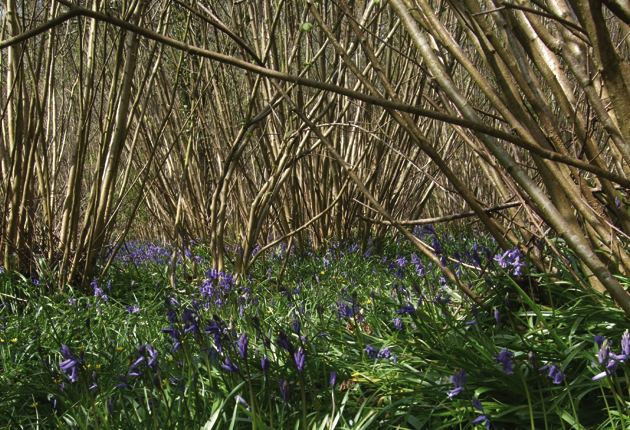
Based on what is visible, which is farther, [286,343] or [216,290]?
[216,290]

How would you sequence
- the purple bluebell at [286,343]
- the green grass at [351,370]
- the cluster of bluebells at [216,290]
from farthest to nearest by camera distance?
the cluster of bluebells at [216,290], the green grass at [351,370], the purple bluebell at [286,343]

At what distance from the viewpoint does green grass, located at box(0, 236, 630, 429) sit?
5.47 feet

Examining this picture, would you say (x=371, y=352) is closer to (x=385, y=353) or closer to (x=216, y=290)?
(x=385, y=353)

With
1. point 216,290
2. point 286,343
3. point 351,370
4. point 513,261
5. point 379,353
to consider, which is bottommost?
point 216,290

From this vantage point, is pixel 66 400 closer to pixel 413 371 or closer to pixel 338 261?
pixel 413 371

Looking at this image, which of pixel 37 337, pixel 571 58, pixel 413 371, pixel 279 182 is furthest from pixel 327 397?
pixel 279 182

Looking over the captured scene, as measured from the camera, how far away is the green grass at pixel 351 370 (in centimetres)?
167

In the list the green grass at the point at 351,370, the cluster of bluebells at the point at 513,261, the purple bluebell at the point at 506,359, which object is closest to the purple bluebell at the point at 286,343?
the green grass at the point at 351,370

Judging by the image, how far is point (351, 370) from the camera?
2.22 meters

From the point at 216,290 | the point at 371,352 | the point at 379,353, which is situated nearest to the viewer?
the point at 379,353

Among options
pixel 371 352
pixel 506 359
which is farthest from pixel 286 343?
pixel 371 352

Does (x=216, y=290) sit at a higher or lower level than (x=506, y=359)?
lower

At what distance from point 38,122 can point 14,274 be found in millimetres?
1358

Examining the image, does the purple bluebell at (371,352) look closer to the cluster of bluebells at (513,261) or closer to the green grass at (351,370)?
the green grass at (351,370)
